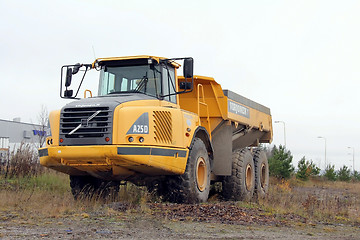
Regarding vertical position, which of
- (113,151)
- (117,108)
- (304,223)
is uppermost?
(117,108)

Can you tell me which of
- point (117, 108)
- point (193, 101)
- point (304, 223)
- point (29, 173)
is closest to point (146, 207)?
point (117, 108)

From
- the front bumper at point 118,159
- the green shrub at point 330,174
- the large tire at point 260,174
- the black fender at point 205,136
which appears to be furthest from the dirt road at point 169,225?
the green shrub at point 330,174

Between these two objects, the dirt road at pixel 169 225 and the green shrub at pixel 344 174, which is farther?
the green shrub at pixel 344 174

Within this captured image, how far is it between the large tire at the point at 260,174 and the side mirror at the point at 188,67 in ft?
19.6

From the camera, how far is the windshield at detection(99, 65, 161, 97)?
10.9m

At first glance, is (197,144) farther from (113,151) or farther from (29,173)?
(29,173)

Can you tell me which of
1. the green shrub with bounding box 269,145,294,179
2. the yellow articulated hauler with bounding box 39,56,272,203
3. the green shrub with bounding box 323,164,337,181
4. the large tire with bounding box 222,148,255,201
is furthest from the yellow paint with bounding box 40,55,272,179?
the green shrub with bounding box 323,164,337,181

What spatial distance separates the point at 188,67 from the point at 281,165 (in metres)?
20.9

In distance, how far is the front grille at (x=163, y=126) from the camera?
9766mm

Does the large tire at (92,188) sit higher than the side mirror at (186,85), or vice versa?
the side mirror at (186,85)

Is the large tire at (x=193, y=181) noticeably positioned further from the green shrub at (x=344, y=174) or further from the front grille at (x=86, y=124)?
the green shrub at (x=344, y=174)

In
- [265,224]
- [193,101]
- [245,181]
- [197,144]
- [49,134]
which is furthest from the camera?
[245,181]

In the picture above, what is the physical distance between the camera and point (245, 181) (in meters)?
13.9

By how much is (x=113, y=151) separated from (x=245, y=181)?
5642mm
